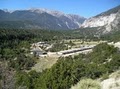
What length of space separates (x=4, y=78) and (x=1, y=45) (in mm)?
81945

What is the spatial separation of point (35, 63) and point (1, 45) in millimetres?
24456

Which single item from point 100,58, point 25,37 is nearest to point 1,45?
point 25,37

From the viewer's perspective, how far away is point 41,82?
29547mm

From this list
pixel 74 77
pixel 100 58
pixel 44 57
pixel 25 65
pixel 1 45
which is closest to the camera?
pixel 74 77

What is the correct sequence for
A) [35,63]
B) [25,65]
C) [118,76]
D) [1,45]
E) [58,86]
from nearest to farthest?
[118,76], [58,86], [25,65], [35,63], [1,45]

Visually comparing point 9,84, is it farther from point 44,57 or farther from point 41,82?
point 44,57

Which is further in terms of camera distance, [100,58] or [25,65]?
[25,65]

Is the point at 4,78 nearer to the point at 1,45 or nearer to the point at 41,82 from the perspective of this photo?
the point at 41,82

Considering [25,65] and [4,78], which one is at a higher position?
[4,78]

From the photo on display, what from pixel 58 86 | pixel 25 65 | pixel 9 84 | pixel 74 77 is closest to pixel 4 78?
pixel 9 84

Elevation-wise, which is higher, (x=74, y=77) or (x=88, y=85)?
(x=88, y=85)

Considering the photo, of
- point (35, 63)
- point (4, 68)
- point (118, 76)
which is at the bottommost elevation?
point (35, 63)

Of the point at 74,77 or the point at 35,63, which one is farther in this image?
the point at 35,63

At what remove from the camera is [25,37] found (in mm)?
132625
